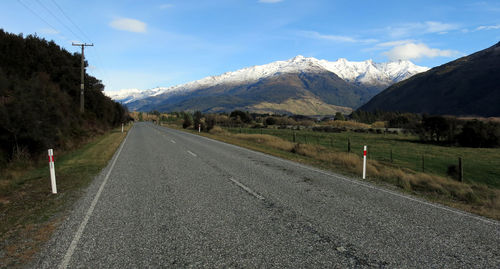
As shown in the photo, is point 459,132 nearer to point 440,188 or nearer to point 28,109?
point 440,188

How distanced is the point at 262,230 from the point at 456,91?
6298 inches

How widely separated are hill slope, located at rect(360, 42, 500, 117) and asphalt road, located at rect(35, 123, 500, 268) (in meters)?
128

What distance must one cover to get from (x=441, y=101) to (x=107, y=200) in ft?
511

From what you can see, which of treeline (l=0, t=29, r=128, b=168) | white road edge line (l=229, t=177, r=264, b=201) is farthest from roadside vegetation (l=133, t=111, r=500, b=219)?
treeline (l=0, t=29, r=128, b=168)

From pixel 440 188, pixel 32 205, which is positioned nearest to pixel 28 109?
pixel 32 205

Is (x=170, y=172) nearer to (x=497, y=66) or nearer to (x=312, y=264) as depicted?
(x=312, y=264)

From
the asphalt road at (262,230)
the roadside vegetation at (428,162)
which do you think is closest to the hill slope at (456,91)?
the roadside vegetation at (428,162)

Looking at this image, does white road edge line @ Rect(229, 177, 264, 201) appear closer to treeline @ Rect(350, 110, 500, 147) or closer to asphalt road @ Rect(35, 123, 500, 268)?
asphalt road @ Rect(35, 123, 500, 268)

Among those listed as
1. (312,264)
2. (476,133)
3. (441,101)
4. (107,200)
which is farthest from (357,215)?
(441,101)

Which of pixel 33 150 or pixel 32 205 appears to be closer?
pixel 32 205

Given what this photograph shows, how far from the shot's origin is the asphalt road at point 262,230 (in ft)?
13.5

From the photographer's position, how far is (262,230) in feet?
16.8

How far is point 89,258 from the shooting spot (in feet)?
13.7

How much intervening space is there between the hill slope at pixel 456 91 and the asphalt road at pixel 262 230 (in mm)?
128298
